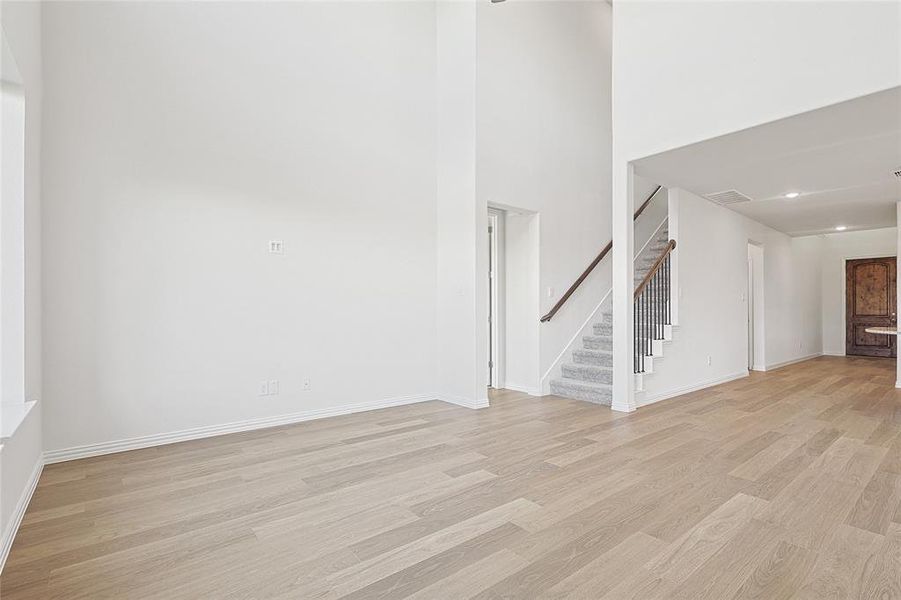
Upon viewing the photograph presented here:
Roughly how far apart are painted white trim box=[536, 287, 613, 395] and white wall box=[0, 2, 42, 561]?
4532 mm

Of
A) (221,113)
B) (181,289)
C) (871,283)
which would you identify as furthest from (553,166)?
(871,283)

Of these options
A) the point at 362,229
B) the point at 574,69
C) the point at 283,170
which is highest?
the point at 574,69

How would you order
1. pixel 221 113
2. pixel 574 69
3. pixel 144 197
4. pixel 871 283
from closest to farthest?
A: 1. pixel 144 197
2. pixel 221 113
3. pixel 574 69
4. pixel 871 283

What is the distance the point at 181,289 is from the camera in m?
3.71

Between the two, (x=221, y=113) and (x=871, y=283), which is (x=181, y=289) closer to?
(x=221, y=113)

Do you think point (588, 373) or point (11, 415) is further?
point (588, 373)

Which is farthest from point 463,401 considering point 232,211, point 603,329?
point 232,211

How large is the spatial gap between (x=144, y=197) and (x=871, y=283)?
500 inches

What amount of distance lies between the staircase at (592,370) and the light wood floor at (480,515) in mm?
1020

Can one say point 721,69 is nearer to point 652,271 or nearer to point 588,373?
point 652,271

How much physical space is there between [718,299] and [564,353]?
2298 millimetres

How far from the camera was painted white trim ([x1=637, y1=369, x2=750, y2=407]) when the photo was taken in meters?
4.97

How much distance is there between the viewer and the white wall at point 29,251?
2.27 m

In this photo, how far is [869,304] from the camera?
9578 mm
